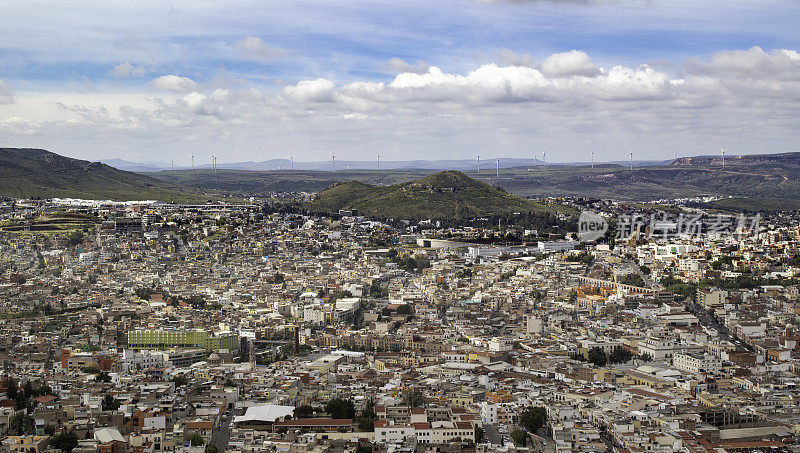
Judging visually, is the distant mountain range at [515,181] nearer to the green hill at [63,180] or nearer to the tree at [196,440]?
the green hill at [63,180]

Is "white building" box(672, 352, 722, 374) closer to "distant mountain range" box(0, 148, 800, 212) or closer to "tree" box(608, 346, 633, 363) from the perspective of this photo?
"tree" box(608, 346, 633, 363)

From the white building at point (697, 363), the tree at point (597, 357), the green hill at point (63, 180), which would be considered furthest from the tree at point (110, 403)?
the green hill at point (63, 180)

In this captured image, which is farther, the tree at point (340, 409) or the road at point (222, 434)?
the tree at point (340, 409)

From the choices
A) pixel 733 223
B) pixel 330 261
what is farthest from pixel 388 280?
pixel 733 223

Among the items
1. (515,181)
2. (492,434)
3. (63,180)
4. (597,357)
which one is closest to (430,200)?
(63,180)

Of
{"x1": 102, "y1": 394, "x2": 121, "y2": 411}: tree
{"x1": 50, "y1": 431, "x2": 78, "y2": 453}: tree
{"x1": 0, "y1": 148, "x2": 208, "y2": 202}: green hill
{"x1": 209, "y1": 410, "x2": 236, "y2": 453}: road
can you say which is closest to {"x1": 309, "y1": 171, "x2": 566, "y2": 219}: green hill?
{"x1": 0, "y1": 148, "x2": 208, "y2": 202}: green hill

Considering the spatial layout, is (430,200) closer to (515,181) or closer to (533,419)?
(533,419)
